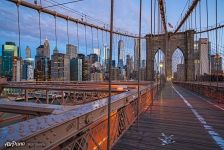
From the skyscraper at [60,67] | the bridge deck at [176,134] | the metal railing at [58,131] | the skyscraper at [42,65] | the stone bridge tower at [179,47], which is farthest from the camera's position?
the stone bridge tower at [179,47]

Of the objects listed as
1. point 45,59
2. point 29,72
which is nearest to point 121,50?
point 45,59

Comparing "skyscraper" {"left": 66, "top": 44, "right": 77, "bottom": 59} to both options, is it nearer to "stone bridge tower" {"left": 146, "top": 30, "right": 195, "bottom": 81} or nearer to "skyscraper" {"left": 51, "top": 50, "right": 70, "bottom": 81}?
"skyscraper" {"left": 51, "top": 50, "right": 70, "bottom": 81}

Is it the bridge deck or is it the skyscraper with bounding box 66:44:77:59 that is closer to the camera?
the bridge deck

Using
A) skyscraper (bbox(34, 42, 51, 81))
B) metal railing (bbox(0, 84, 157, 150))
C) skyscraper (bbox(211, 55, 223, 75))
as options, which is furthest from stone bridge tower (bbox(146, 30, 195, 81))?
metal railing (bbox(0, 84, 157, 150))

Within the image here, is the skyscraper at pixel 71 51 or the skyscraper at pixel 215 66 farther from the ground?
the skyscraper at pixel 71 51

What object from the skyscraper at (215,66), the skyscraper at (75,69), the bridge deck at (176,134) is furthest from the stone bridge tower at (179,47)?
the bridge deck at (176,134)

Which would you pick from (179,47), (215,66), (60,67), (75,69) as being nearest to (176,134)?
(215,66)

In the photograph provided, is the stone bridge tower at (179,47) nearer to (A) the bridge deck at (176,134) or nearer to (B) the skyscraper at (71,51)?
(B) the skyscraper at (71,51)

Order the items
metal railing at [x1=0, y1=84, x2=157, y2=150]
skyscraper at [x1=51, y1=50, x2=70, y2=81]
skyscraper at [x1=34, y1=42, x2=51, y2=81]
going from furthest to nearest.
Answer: skyscraper at [x1=51, y1=50, x2=70, y2=81] < skyscraper at [x1=34, y1=42, x2=51, y2=81] < metal railing at [x1=0, y1=84, x2=157, y2=150]

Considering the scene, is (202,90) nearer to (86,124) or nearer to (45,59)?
(86,124)

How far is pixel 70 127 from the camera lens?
→ 2.02 m

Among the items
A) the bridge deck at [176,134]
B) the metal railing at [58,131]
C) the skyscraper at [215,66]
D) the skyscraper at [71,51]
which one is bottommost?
the bridge deck at [176,134]

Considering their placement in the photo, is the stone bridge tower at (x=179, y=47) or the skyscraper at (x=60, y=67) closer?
the skyscraper at (x=60, y=67)

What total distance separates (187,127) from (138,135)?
1.46m
